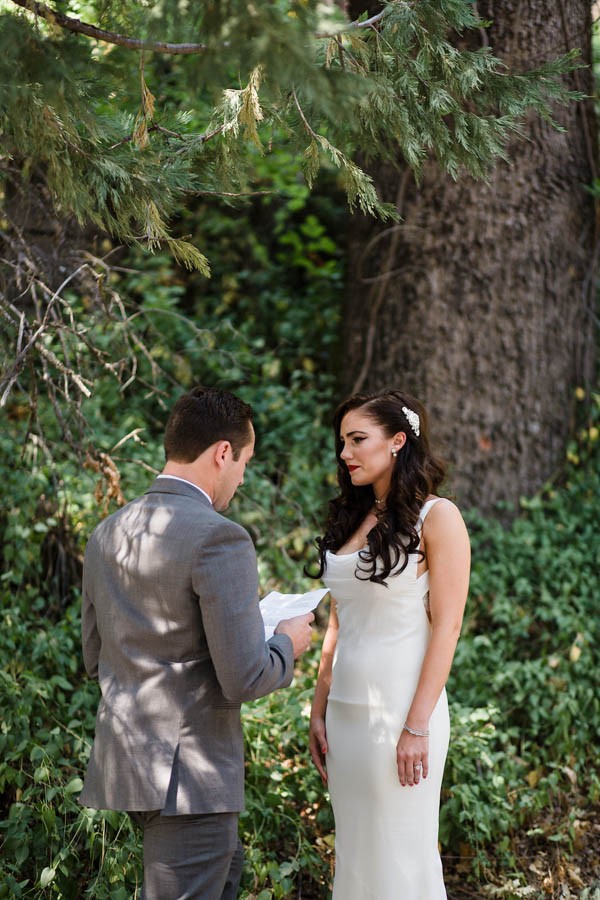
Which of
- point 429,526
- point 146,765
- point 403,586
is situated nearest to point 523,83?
point 429,526

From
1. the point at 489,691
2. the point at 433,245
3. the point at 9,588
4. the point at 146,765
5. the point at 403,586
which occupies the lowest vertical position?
the point at 489,691

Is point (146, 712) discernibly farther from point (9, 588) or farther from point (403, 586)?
point (9, 588)

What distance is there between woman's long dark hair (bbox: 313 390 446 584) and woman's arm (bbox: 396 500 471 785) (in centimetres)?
11

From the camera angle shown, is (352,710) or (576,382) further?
(576,382)

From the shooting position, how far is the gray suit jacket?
7.39 ft

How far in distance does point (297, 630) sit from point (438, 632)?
0.56 meters

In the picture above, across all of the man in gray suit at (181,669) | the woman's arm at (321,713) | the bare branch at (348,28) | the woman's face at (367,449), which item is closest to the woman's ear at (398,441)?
the woman's face at (367,449)

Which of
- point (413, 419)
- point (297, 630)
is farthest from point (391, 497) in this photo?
point (297, 630)

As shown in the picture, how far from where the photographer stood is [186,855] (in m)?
2.31

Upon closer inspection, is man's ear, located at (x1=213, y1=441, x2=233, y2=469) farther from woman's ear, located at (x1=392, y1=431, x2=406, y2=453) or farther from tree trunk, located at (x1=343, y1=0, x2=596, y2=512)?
tree trunk, located at (x1=343, y1=0, x2=596, y2=512)

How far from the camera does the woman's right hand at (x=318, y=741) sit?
3.23 metres

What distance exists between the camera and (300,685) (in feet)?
14.9

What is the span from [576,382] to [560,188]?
52.0 inches

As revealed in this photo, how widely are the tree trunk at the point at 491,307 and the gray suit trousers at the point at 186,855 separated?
3.65 meters
